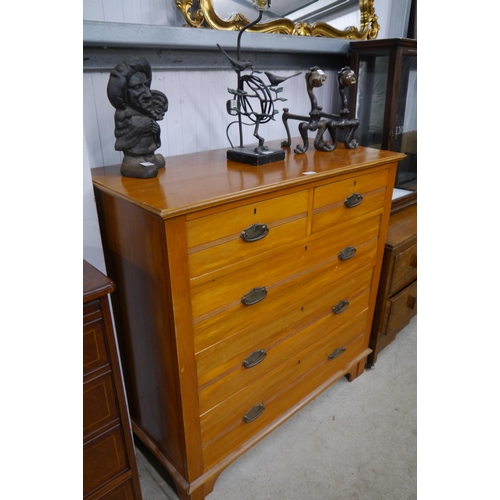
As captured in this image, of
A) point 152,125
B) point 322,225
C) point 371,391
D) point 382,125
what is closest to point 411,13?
point 382,125

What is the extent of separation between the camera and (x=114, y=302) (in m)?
1.47

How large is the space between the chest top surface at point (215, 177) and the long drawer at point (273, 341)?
49 centimetres

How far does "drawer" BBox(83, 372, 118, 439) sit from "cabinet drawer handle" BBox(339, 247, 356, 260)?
97 cm

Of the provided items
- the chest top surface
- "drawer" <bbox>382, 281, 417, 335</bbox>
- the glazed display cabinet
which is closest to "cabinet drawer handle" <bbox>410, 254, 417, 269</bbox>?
"drawer" <bbox>382, 281, 417, 335</bbox>

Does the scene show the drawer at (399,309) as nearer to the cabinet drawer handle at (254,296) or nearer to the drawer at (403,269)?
the drawer at (403,269)

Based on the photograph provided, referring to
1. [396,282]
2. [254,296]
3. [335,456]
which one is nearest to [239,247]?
[254,296]

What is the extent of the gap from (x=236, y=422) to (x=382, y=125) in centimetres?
165

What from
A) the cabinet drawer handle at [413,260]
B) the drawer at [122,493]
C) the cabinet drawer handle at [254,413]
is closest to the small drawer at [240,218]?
the cabinet drawer handle at [254,413]

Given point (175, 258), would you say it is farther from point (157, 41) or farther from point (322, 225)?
point (157, 41)

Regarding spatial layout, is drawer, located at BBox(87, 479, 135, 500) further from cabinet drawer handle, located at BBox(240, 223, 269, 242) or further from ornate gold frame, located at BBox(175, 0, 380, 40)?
ornate gold frame, located at BBox(175, 0, 380, 40)

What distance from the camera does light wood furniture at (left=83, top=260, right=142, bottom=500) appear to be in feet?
3.46

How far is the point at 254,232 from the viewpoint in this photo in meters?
1.24

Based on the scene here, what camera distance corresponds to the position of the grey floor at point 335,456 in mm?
1583

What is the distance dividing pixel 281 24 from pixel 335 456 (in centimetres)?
190
